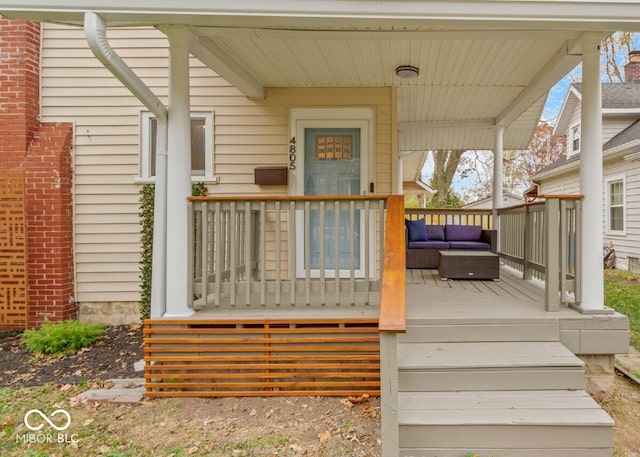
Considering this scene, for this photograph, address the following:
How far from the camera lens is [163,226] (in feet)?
10.6

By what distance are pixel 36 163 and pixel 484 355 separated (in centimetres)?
537

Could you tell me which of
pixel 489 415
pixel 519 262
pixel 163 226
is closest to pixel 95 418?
pixel 163 226

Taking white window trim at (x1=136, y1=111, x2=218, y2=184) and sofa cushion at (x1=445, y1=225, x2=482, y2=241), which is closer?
white window trim at (x1=136, y1=111, x2=218, y2=184)

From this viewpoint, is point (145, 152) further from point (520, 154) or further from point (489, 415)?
point (520, 154)

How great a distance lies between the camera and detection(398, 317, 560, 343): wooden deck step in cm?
293

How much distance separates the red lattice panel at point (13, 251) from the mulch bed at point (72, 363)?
27 cm

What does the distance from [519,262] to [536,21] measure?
285 centimetres

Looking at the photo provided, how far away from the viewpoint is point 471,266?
14.8ft

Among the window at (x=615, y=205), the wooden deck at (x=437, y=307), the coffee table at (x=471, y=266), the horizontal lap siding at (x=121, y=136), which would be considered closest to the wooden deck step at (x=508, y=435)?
the wooden deck at (x=437, y=307)

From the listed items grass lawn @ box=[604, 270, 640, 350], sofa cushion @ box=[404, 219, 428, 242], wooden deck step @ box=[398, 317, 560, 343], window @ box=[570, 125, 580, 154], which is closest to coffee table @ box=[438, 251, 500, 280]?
sofa cushion @ box=[404, 219, 428, 242]

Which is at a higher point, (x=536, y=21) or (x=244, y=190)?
(x=536, y=21)

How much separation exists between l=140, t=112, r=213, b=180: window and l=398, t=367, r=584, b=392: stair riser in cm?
361

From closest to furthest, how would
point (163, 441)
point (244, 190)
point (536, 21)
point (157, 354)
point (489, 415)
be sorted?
point (489, 415) < point (163, 441) < point (536, 21) < point (157, 354) < point (244, 190)

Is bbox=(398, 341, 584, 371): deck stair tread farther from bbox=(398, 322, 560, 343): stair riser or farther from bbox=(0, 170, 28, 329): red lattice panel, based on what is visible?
bbox=(0, 170, 28, 329): red lattice panel
